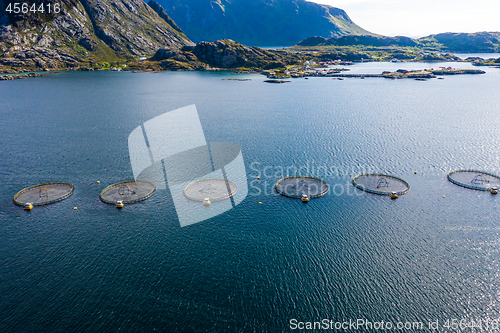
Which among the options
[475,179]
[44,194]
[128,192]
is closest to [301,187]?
[128,192]

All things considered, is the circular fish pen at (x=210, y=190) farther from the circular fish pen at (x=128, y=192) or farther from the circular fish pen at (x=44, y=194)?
the circular fish pen at (x=44, y=194)

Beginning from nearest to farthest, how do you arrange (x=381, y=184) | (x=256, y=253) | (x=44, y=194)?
(x=256, y=253), (x=44, y=194), (x=381, y=184)

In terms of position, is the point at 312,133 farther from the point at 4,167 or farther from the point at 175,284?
the point at 4,167

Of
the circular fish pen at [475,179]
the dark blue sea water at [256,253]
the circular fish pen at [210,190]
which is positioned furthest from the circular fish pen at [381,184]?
the circular fish pen at [210,190]

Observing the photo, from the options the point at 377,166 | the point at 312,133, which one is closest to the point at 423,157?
the point at 377,166

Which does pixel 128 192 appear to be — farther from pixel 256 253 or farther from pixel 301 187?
pixel 301 187
